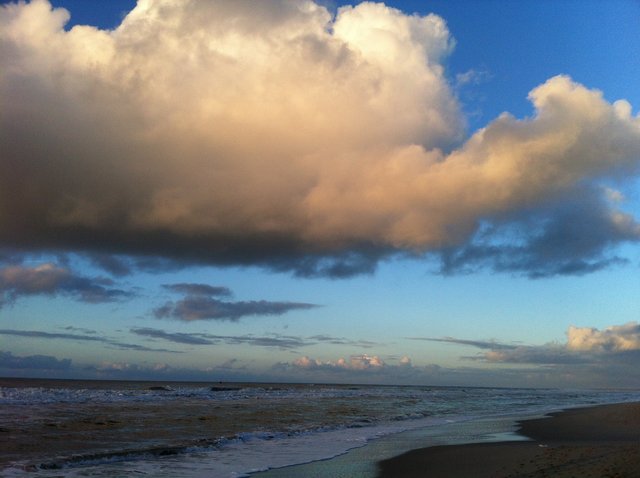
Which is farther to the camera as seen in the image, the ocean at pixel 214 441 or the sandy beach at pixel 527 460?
the ocean at pixel 214 441

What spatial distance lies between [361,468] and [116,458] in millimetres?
7853

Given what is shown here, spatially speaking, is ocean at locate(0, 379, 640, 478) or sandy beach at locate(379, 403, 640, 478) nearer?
sandy beach at locate(379, 403, 640, 478)

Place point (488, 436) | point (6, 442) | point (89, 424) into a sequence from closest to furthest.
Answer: point (6, 442)
point (488, 436)
point (89, 424)

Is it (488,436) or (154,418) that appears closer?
(488,436)

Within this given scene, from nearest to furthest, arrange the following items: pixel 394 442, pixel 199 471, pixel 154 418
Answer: pixel 199 471, pixel 394 442, pixel 154 418

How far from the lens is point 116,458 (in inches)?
691

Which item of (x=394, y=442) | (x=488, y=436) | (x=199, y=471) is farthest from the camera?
(x=488, y=436)

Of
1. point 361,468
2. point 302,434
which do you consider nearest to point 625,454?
point 361,468

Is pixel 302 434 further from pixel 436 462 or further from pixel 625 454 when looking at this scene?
pixel 625 454

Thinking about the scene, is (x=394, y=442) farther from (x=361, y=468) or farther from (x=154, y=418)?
(x=154, y=418)

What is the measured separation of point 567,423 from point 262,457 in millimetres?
21816

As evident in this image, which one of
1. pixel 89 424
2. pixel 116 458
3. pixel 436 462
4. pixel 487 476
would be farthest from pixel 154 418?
pixel 487 476

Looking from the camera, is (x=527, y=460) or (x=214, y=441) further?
(x=214, y=441)

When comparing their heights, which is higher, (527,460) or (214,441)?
(527,460)
